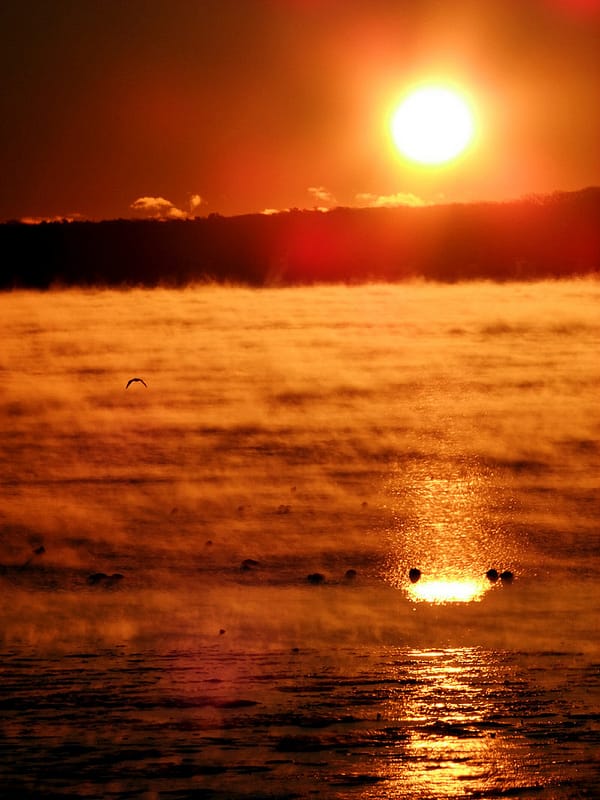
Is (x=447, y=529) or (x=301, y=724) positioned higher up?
(x=301, y=724)

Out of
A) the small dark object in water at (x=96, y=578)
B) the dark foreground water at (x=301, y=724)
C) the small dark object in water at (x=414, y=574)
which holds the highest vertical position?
the dark foreground water at (x=301, y=724)

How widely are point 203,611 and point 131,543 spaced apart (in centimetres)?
146

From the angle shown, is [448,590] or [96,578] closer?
[448,590]

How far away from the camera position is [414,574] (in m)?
6.03

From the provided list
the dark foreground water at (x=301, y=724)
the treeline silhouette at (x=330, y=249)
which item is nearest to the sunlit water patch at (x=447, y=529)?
the dark foreground water at (x=301, y=724)

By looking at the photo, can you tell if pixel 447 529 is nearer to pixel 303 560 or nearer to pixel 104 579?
pixel 303 560

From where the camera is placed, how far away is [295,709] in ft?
14.0

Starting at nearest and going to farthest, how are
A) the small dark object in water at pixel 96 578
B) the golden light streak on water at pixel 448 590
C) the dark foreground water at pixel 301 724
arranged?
the dark foreground water at pixel 301 724 < the golden light streak on water at pixel 448 590 < the small dark object in water at pixel 96 578

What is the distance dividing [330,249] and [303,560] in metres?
11.2

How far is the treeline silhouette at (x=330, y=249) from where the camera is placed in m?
16.8

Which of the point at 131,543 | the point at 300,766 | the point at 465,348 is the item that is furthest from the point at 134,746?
the point at 465,348

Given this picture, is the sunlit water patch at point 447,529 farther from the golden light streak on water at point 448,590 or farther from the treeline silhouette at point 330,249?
the treeline silhouette at point 330,249

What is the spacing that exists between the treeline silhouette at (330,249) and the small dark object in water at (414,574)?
10.6 m

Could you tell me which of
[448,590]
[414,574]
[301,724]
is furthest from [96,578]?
[301,724]
